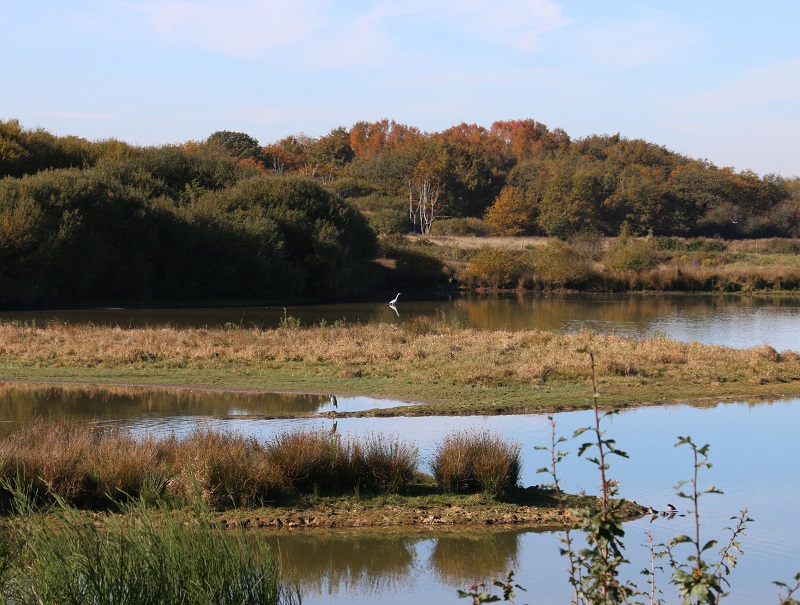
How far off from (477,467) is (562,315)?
38.0 meters

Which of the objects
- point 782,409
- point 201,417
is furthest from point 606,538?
point 782,409

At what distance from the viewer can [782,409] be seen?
2183 centimetres

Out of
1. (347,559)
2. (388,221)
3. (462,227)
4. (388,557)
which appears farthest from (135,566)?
(462,227)

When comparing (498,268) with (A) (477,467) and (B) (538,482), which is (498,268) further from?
(A) (477,467)

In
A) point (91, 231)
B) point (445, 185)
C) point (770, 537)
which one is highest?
point (445, 185)

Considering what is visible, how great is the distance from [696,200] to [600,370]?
85423 millimetres

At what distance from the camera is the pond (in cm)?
1078

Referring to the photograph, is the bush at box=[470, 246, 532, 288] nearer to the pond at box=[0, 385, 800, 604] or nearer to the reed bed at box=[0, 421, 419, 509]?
the pond at box=[0, 385, 800, 604]

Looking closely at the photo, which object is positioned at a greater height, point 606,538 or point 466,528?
point 606,538

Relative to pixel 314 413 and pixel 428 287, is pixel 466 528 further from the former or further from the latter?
pixel 428 287

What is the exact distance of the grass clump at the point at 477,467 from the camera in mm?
13320

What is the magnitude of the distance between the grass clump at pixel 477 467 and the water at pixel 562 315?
23314 mm

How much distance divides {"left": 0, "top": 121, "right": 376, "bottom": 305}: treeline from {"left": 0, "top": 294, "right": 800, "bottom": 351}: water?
195 inches

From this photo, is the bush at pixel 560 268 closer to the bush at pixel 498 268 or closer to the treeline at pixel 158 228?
the bush at pixel 498 268
